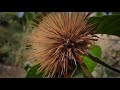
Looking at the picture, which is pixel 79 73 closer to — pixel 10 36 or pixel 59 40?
pixel 59 40

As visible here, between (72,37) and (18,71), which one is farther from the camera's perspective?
(18,71)

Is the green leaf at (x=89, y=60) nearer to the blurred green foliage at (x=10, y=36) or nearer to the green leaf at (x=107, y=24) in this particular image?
the green leaf at (x=107, y=24)

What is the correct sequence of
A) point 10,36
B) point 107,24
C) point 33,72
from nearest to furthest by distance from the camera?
point 107,24, point 33,72, point 10,36

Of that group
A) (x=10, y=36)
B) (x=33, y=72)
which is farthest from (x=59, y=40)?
(x=10, y=36)

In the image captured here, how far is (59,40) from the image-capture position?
1.24 metres

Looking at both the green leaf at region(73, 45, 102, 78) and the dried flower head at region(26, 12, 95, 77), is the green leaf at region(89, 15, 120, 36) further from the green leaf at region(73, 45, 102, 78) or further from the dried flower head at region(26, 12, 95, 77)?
the green leaf at region(73, 45, 102, 78)

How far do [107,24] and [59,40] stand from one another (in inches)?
7.5

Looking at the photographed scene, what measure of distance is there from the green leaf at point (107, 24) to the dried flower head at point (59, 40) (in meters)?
0.02

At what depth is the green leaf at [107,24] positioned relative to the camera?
3.72 ft

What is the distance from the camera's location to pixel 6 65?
152 inches
